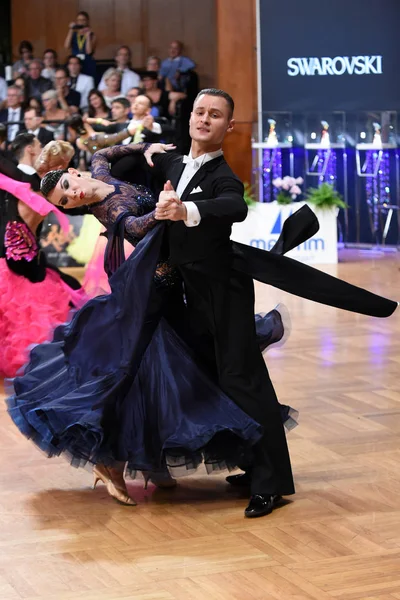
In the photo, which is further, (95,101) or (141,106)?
(95,101)

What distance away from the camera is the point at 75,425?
136 inches

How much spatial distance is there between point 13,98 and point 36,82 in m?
0.73

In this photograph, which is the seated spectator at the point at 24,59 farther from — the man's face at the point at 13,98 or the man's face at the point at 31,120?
the man's face at the point at 31,120

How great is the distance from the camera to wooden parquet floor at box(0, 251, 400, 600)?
2934mm

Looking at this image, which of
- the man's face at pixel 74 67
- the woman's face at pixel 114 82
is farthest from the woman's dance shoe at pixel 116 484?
the man's face at pixel 74 67

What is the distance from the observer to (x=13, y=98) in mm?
12031

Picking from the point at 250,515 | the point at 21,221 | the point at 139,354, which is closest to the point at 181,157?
the point at 139,354

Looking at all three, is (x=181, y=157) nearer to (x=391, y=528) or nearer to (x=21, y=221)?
(x=391, y=528)

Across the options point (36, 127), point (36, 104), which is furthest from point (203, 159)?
point (36, 104)

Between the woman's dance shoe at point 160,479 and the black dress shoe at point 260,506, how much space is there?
31 cm

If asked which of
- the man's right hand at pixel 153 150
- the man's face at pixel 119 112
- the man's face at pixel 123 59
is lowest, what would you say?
the man's right hand at pixel 153 150

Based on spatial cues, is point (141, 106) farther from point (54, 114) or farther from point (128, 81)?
point (128, 81)

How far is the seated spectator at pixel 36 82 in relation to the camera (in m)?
12.5

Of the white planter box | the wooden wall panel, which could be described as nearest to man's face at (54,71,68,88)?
the wooden wall panel
